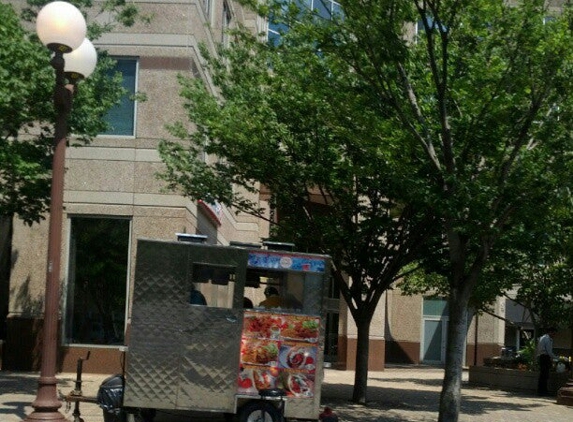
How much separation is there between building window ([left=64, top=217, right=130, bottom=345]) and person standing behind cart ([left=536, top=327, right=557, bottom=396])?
9846mm

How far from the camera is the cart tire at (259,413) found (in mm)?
12227

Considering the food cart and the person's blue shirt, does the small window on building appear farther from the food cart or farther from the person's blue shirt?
the person's blue shirt

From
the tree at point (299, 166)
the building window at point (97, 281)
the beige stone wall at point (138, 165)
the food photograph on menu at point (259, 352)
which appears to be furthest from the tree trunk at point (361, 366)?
the food photograph on menu at point (259, 352)

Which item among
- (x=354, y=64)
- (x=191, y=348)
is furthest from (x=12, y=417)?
(x=354, y=64)

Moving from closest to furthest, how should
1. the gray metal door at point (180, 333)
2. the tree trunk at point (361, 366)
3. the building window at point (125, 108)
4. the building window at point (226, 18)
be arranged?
the gray metal door at point (180, 333) < the tree trunk at point (361, 366) < the building window at point (125, 108) < the building window at point (226, 18)

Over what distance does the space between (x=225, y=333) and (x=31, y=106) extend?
5.64 m

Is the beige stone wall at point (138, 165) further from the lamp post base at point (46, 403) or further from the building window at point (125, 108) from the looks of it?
the lamp post base at point (46, 403)

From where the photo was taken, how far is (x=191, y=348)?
12.1m

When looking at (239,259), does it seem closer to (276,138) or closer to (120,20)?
(276,138)

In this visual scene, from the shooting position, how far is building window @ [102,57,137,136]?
70.7 feet

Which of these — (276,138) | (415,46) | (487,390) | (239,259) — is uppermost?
(415,46)

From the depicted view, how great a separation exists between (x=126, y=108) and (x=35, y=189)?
5.67 m

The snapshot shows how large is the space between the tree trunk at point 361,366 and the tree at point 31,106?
652 cm

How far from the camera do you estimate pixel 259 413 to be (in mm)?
12258
